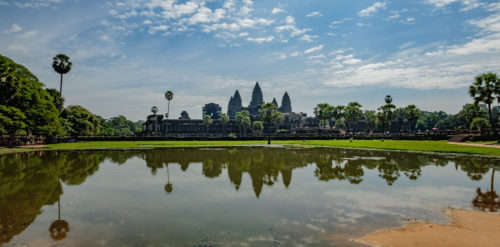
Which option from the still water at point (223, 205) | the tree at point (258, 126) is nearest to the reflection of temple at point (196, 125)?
the tree at point (258, 126)

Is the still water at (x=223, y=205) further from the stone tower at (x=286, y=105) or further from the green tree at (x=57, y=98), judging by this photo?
the stone tower at (x=286, y=105)

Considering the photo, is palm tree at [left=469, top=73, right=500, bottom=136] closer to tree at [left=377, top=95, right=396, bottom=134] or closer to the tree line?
tree at [left=377, top=95, right=396, bottom=134]

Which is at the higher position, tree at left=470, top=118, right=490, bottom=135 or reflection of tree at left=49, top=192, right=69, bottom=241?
tree at left=470, top=118, right=490, bottom=135

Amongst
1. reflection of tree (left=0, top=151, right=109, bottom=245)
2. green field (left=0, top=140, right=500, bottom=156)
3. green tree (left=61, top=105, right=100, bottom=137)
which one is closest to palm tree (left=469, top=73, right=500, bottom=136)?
green field (left=0, top=140, right=500, bottom=156)

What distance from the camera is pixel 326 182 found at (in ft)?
45.8

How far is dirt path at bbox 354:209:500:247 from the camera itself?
632 cm

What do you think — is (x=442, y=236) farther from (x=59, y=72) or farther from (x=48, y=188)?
(x=59, y=72)

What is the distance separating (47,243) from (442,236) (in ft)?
28.8

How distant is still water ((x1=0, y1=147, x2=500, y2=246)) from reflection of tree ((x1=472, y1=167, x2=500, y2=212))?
1.4 inches

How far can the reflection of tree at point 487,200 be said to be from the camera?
9375 millimetres

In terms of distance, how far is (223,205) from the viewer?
31.7ft

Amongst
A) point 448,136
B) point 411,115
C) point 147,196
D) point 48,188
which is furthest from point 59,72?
point 411,115

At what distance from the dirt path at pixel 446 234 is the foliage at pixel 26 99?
41.3 m

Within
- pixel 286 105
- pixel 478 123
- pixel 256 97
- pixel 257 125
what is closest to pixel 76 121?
pixel 257 125
